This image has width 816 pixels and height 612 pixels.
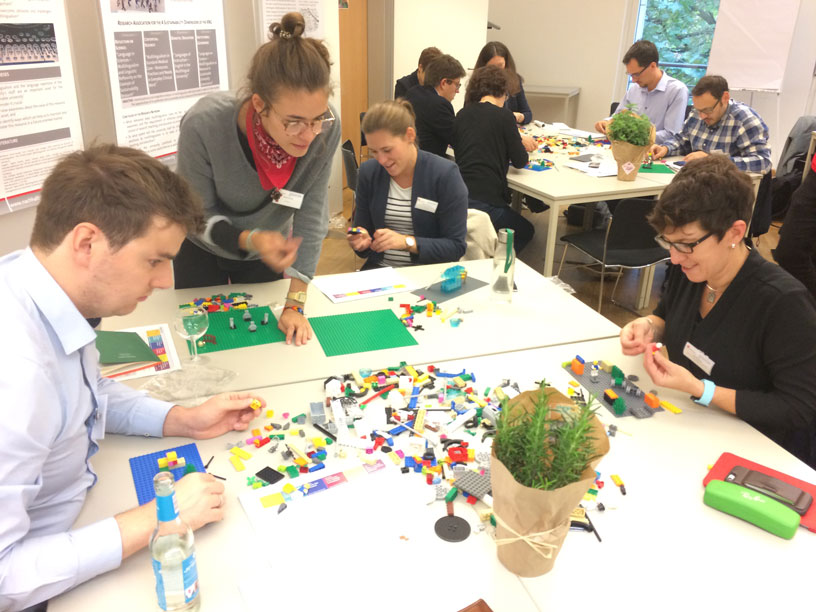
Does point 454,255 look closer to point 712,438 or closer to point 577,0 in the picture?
point 712,438

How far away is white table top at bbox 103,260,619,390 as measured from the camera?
6.26 ft

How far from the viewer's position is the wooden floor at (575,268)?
4543 millimetres

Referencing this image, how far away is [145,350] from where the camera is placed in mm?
1922

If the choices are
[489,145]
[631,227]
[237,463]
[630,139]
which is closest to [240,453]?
[237,463]

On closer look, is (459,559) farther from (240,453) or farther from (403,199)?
(403,199)

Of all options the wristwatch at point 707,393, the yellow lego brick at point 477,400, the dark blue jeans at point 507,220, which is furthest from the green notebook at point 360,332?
the dark blue jeans at point 507,220

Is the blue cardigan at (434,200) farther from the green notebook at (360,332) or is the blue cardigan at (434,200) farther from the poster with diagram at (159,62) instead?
the poster with diagram at (159,62)

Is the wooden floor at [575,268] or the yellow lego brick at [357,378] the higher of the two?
the yellow lego brick at [357,378]

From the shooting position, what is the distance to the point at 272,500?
4.40ft

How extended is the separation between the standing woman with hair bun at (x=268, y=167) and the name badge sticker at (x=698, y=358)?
123 cm

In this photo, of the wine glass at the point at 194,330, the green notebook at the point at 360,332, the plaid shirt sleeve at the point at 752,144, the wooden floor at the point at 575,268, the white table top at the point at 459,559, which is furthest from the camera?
the wooden floor at the point at 575,268

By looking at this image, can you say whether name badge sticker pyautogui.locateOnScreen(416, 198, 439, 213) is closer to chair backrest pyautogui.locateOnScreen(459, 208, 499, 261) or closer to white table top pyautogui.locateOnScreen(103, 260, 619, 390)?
chair backrest pyautogui.locateOnScreen(459, 208, 499, 261)

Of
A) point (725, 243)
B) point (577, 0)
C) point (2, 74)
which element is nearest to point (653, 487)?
point (725, 243)

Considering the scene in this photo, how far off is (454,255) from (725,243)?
1.44 metres
